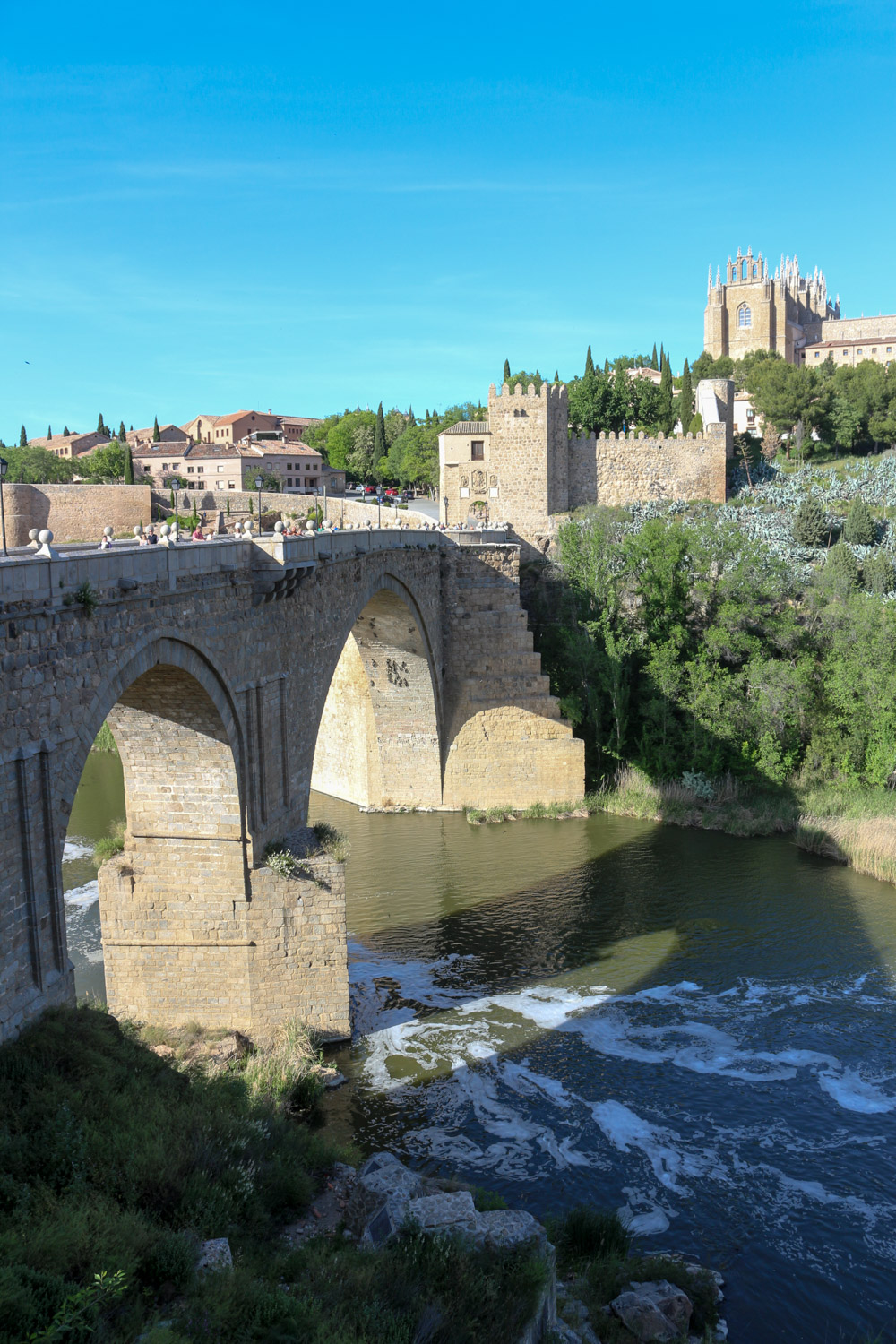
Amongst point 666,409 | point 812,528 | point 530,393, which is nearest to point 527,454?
point 530,393

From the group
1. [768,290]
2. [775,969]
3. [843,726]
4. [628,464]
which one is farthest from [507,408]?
[768,290]

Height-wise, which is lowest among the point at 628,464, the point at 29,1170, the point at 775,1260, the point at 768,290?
the point at 775,1260

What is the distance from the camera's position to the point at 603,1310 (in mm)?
8531

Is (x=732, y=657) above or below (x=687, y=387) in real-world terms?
below

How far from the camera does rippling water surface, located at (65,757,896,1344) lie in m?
10.3

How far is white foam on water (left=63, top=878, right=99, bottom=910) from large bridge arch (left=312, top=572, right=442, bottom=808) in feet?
21.1

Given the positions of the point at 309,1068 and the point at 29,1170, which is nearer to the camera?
the point at 29,1170

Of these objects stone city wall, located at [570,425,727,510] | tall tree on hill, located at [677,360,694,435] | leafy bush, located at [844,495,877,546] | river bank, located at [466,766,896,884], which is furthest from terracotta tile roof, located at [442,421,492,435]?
river bank, located at [466,766,896,884]

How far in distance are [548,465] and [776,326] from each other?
42.9 metres

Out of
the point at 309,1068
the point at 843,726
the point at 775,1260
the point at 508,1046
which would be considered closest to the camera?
the point at 775,1260

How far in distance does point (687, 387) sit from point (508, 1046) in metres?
33.9

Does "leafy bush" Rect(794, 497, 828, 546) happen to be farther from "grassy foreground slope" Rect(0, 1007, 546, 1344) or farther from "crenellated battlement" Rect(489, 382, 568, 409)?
"grassy foreground slope" Rect(0, 1007, 546, 1344)

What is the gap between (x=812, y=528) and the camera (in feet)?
105

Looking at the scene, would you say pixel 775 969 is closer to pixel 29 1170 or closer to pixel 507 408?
pixel 29 1170
